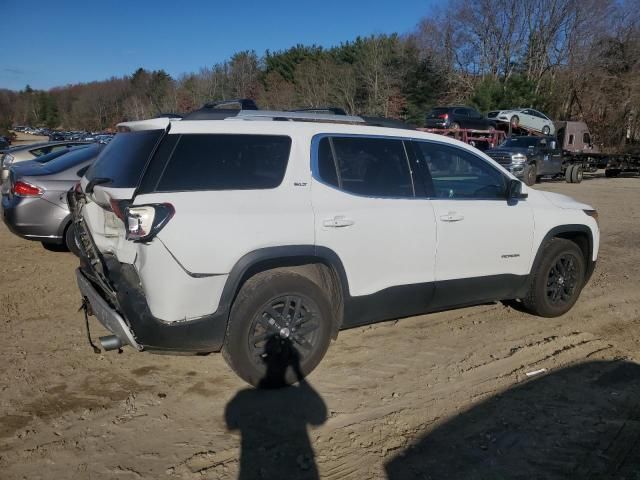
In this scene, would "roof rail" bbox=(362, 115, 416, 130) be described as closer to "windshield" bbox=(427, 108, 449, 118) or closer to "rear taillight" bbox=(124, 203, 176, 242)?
"rear taillight" bbox=(124, 203, 176, 242)

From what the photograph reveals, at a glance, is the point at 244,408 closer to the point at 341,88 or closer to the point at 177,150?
the point at 177,150

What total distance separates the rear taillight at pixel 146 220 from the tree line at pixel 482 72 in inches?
1680

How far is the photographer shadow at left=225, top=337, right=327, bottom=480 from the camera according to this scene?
9.71ft

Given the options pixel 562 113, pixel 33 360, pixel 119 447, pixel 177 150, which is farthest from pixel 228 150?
pixel 562 113

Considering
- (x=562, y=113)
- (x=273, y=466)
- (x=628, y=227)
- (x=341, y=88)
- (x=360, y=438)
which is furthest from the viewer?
(x=341, y=88)

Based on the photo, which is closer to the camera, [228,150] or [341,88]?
[228,150]

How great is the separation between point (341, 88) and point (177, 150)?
51162 mm

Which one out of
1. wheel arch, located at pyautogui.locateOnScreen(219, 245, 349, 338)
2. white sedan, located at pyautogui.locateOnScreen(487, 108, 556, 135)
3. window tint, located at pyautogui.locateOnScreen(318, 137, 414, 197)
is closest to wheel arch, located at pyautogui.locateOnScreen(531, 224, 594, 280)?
window tint, located at pyautogui.locateOnScreen(318, 137, 414, 197)

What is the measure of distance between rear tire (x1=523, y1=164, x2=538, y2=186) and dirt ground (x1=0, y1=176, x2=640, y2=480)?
1533cm

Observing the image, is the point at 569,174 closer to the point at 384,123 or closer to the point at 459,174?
the point at 459,174

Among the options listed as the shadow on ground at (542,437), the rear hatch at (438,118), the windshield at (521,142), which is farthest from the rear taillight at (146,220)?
the rear hatch at (438,118)

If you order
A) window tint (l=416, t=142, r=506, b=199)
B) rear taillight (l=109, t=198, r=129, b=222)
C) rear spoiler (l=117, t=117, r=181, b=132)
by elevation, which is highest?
rear spoiler (l=117, t=117, r=181, b=132)

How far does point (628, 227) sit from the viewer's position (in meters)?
10.9

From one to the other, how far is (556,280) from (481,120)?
21362 millimetres
